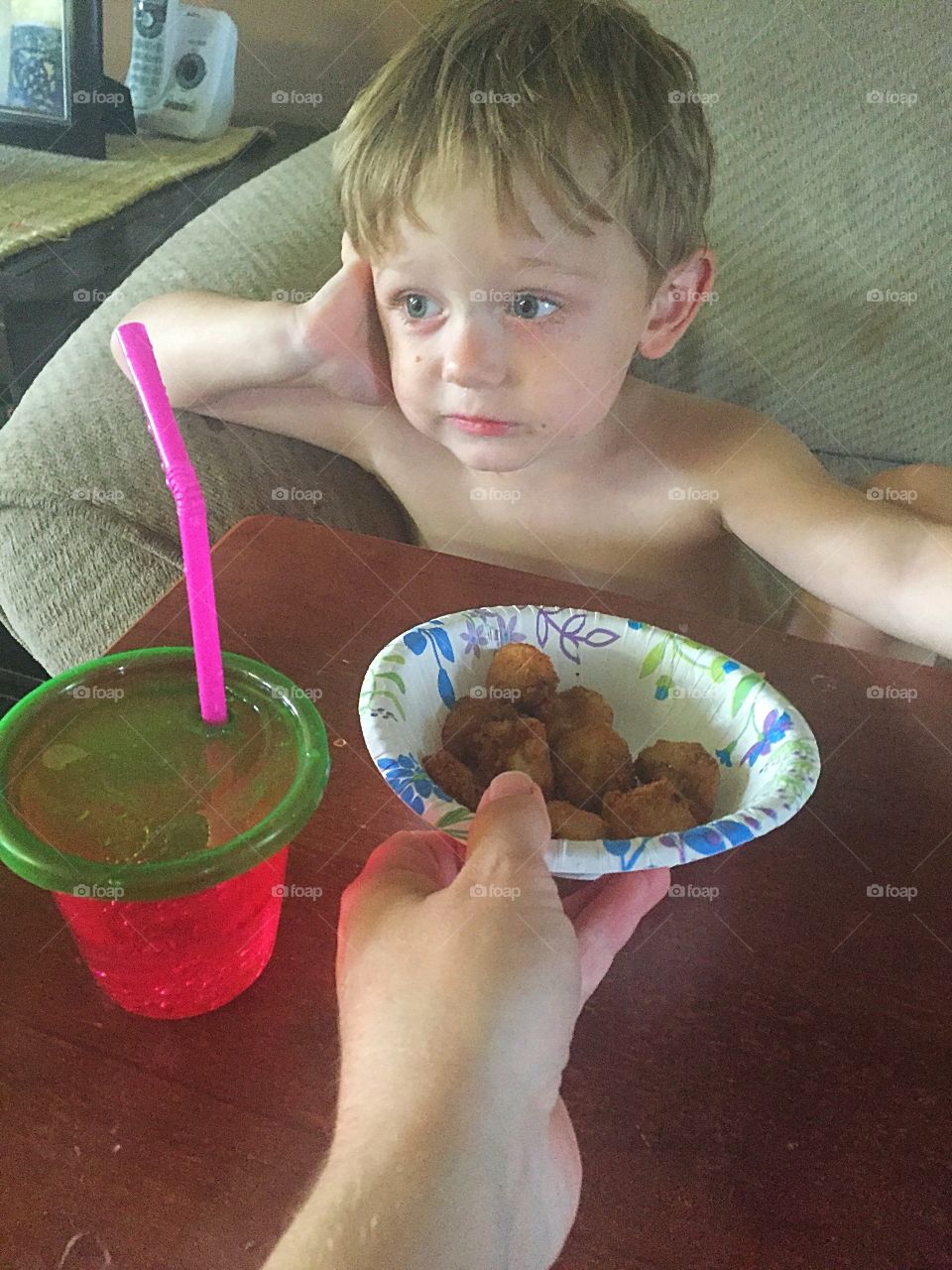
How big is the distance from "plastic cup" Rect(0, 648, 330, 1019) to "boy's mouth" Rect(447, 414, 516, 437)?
40cm

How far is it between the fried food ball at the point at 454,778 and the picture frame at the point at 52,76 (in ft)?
3.85

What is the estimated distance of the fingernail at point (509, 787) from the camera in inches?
16.5

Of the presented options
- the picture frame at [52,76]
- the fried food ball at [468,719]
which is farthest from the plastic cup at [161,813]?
the picture frame at [52,76]

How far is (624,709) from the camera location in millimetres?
604

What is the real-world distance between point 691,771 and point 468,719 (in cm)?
12

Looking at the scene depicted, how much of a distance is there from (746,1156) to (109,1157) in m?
0.25

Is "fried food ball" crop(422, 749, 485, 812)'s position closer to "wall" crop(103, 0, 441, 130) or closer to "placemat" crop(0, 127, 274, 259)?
"placemat" crop(0, 127, 274, 259)

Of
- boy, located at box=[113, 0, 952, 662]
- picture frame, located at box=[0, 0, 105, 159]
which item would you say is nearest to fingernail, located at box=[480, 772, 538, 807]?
boy, located at box=[113, 0, 952, 662]

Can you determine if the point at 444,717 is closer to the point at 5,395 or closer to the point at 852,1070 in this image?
the point at 852,1070

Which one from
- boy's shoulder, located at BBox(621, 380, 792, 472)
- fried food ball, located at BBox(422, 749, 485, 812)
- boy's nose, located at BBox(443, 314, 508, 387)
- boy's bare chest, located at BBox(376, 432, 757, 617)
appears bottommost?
boy's bare chest, located at BBox(376, 432, 757, 617)

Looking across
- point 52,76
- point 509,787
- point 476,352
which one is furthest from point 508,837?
point 52,76

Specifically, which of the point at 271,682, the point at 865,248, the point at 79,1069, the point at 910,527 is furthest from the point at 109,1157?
the point at 865,248

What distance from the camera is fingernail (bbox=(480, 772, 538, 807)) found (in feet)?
1.37

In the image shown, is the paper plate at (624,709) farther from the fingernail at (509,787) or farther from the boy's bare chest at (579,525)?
the boy's bare chest at (579,525)
